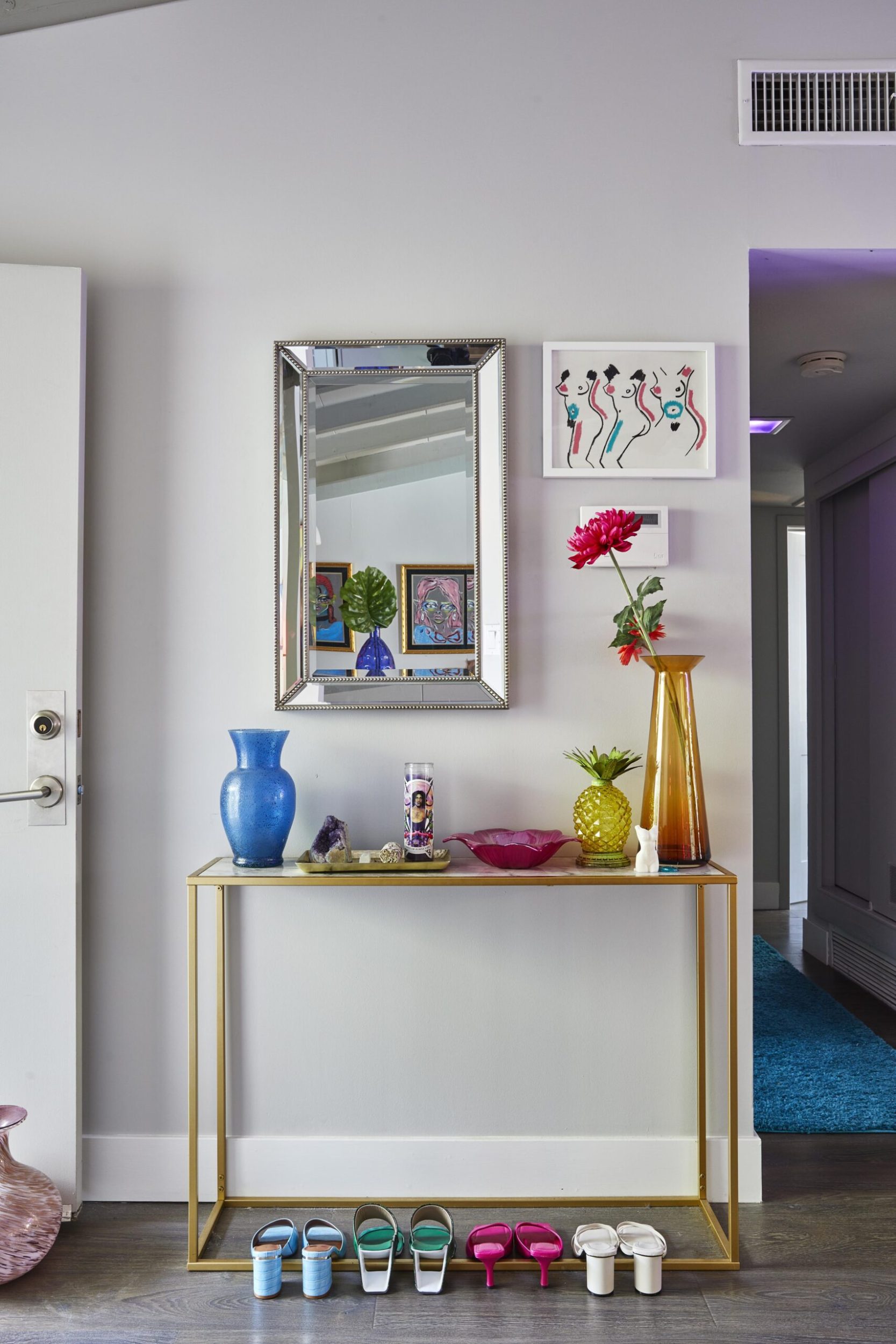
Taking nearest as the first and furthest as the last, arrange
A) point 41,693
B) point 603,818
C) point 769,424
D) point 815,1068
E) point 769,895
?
Result: point 603,818, point 41,693, point 815,1068, point 769,424, point 769,895

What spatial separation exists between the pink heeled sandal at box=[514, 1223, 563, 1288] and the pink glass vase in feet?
3.10

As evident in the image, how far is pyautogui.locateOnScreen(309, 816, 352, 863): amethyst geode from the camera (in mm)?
1916

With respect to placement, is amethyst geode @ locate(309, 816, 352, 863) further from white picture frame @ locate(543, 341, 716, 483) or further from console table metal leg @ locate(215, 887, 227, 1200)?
white picture frame @ locate(543, 341, 716, 483)

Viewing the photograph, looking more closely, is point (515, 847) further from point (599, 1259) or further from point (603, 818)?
point (599, 1259)

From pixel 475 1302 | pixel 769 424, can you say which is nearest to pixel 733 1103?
pixel 475 1302

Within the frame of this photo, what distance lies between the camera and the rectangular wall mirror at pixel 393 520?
2145 millimetres

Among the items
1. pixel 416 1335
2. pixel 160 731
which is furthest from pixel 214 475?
pixel 416 1335

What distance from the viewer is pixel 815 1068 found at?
2869mm

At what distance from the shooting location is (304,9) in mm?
2197

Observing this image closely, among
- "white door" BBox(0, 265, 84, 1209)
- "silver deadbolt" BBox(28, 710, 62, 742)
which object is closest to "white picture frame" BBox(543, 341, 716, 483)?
"white door" BBox(0, 265, 84, 1209)

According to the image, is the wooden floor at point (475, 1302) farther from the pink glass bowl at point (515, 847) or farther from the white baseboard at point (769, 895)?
the white baseboard at point (769, 895)

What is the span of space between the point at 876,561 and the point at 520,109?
2.59 metres

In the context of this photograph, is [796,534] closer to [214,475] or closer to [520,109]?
[520,109]

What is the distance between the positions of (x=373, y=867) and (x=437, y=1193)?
823mm
